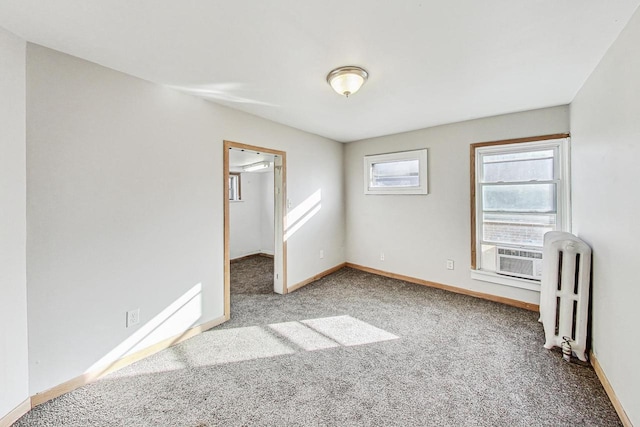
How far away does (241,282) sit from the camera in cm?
420

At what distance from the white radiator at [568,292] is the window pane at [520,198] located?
0.95 m

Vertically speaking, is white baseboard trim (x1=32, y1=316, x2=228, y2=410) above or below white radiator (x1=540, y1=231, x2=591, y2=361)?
below

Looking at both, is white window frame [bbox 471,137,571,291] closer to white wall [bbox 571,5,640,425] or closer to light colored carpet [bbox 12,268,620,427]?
light colored carpet [bbox 12,268,620,427]

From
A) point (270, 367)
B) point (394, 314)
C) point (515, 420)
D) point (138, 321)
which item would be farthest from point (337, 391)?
point (138, 321)

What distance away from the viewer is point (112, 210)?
2027 millimetres

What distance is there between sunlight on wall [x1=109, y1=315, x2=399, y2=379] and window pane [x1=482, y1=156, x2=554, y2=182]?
2408 mm

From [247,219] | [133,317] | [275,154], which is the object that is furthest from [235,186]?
[133,317]

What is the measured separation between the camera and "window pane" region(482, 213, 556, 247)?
10.0ft

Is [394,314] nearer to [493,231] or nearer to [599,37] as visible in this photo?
[493,231]

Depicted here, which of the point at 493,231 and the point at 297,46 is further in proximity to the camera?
the point at 493,231

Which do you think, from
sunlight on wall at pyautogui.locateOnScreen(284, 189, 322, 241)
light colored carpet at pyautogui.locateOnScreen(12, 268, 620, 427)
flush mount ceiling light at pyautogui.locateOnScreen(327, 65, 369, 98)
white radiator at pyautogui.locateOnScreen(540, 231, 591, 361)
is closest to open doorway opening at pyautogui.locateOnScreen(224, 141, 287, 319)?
sunlight on wall at pyautogui.locateOnScreen(284, 189, 322, 241)

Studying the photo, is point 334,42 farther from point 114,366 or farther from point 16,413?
Answer: point 16,413

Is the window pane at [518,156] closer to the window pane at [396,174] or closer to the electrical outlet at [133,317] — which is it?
the window pane at [396,174]

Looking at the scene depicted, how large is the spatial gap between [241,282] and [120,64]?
10.4 ft
